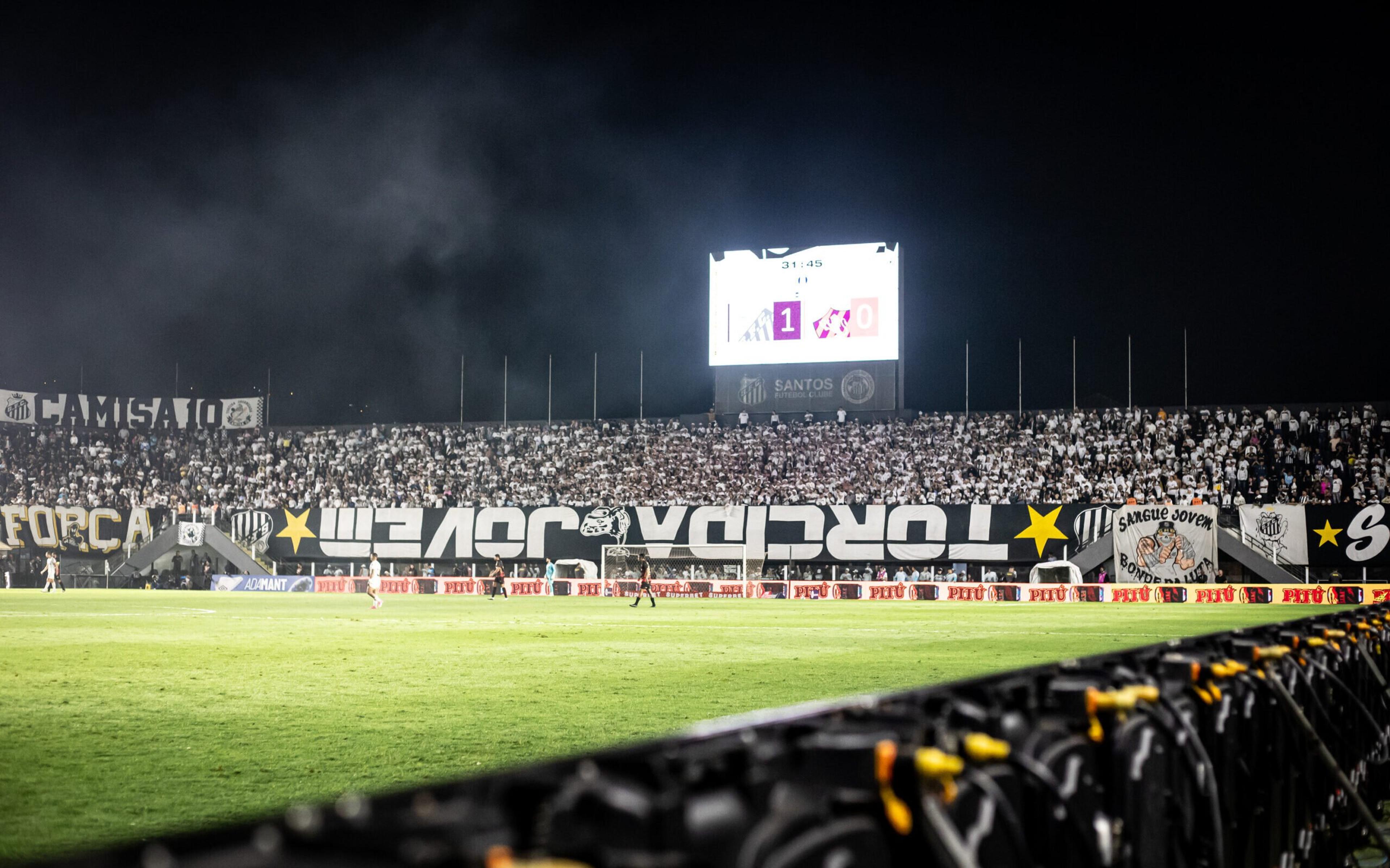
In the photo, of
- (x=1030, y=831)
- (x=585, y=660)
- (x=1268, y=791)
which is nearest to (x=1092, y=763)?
(x=1030, y=831)

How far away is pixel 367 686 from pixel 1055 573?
133ft

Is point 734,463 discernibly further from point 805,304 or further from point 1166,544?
point 1166,544

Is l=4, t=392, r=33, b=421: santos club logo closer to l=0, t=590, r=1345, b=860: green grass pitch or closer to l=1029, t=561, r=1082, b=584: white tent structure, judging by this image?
l=0, t=590, r=1345, b=860: green grass pitch

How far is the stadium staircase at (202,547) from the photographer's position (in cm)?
6031

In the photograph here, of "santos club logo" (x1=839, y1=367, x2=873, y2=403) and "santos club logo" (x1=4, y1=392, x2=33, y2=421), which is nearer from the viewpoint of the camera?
"santos club logo" (x1=839, y1=367, x2=873, y2=403)

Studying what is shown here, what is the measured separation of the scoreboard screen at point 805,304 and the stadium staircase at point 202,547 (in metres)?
25.7

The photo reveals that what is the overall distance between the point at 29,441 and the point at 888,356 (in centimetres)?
5000

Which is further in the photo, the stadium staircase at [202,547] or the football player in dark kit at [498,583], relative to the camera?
the stadium staircase at [202,547]

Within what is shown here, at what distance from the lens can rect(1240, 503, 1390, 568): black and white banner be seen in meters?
46.0

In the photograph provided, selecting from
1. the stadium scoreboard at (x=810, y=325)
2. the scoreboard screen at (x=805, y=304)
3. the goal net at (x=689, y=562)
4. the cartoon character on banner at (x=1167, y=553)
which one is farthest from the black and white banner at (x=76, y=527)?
the cartoon character on banner at (x=1167, y=553)

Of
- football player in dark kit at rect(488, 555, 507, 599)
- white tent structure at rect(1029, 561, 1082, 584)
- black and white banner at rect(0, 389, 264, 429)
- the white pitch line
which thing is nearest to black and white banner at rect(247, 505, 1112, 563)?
white tent structure at rect(1029, 561, 1082, 584)

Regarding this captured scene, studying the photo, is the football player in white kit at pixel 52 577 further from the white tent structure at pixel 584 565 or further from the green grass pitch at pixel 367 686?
the green grass pitch at pixel 367 686

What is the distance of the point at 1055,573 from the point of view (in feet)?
165

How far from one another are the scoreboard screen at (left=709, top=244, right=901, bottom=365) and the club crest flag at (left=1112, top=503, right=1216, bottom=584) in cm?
1465
